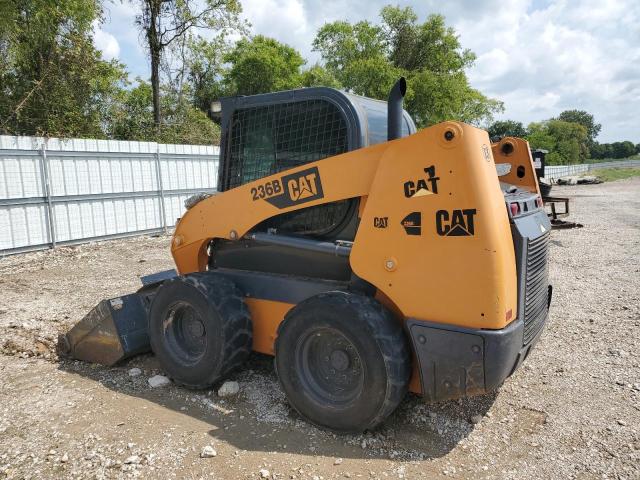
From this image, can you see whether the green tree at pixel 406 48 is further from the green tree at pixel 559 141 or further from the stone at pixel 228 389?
the stone at pixel 228 389

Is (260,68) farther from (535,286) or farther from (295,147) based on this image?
(535,286)

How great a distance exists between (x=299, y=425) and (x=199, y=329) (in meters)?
1.15

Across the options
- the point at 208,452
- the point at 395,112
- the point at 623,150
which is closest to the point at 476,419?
the point at 208,452

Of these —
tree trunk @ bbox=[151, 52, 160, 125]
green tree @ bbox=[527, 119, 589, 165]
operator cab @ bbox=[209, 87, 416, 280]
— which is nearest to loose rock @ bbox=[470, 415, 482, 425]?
operator cab @ bbox=[209, 87, 416, 280]

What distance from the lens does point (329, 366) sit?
3.16 meters

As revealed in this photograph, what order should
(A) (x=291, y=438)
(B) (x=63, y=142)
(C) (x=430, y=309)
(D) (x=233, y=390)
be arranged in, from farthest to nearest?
(B) (x=63, y=142) < (D) (x=233, y=390) < (A) (x=291, y=438) < (C) (x=430, y=309)

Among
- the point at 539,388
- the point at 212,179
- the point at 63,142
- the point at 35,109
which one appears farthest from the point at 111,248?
the point at 539,388

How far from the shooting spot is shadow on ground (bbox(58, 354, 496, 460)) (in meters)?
2.99

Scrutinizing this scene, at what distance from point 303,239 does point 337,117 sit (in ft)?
2.92

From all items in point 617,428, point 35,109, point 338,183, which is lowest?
point 617,428

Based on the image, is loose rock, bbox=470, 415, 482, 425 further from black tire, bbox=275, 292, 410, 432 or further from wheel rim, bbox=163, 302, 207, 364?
wheel rim, bbox=163, 302, 207, 364

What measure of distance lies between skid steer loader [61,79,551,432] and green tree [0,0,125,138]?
10.7 metres

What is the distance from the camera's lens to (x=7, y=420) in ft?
11.0

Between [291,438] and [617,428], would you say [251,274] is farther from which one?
[617,428]
